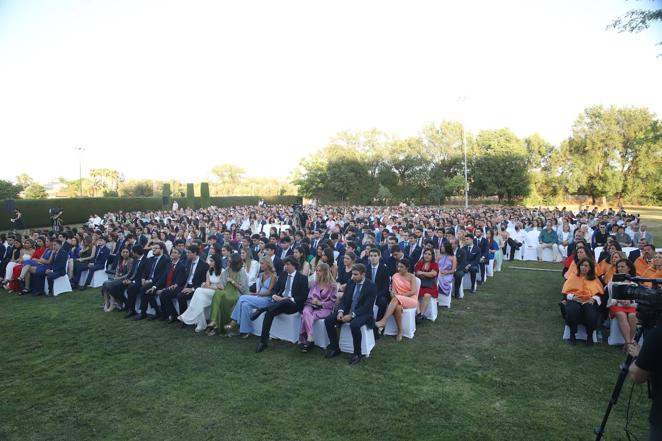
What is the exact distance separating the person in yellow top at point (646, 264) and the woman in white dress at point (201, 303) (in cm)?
719

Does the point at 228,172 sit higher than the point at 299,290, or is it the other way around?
the point at 228,172

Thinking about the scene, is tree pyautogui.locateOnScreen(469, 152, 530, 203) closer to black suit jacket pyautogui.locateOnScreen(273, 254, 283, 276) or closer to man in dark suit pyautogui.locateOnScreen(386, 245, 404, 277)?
man in dark suit pyautogui.locateOnScreen(386, 245, 404, 277)

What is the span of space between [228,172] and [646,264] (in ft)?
334

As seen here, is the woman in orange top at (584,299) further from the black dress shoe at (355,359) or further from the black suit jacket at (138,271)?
the black suit jacket at (138,271)

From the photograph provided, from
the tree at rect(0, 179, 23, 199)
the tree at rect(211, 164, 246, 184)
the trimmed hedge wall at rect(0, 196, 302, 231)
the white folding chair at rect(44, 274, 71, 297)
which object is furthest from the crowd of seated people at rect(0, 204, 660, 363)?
the tree at rect(211, 164, 246, 184)

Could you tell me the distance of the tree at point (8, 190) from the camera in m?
33.3

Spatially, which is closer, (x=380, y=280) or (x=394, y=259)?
(x=380, y=280)

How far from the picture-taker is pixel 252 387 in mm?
4914

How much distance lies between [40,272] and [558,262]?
1507cm

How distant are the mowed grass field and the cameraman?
1804 millimetres

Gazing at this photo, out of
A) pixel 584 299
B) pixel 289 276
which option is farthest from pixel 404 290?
pixel 584 299

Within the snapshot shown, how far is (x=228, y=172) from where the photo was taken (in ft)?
338

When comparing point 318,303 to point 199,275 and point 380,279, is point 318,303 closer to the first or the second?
point 380,279

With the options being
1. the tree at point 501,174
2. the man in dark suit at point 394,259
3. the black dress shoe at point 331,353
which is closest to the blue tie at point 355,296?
the black dress shoe at point 331,353
